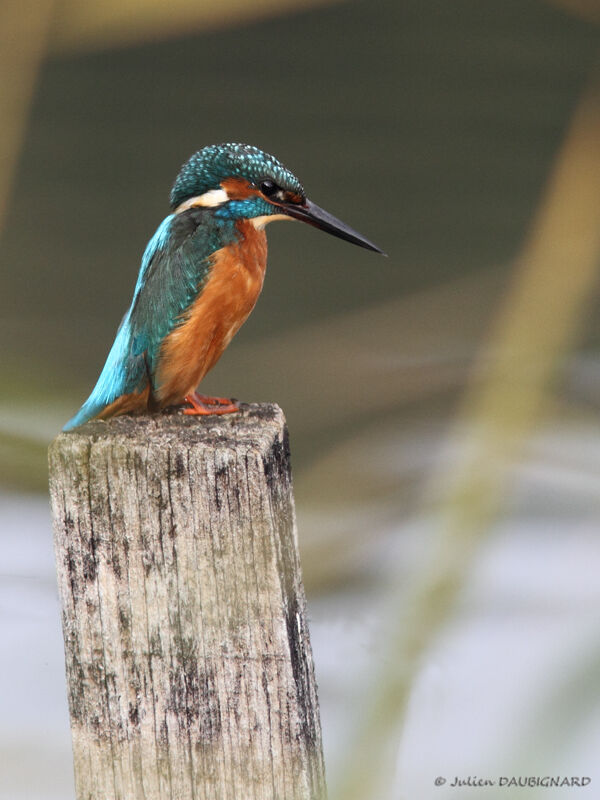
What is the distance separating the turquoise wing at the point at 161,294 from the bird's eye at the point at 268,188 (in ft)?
0.30

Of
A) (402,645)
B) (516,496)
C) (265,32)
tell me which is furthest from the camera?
(265,32)

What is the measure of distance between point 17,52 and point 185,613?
303 centimetres

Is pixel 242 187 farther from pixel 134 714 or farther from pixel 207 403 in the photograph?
pixel 134 714

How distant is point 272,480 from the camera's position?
1303mm

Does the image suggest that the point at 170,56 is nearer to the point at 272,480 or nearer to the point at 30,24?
the point at 30,24

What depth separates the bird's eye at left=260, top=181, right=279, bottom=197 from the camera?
1.71 metres

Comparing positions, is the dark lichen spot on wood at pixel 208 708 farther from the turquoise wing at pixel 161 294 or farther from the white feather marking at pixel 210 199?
the white feather marking at pixel 210 199

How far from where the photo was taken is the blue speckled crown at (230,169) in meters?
1.70

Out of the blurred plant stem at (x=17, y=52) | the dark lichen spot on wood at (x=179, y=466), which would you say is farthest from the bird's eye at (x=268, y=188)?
the blurred plant stem at (x=17, y=52)

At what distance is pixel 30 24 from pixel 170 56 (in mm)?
677

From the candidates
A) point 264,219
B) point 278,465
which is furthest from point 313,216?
point 278,465

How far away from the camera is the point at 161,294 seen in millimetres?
1681

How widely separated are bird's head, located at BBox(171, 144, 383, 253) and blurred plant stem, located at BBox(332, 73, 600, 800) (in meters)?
1.39

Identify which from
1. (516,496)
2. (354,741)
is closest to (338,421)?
(516,496)
